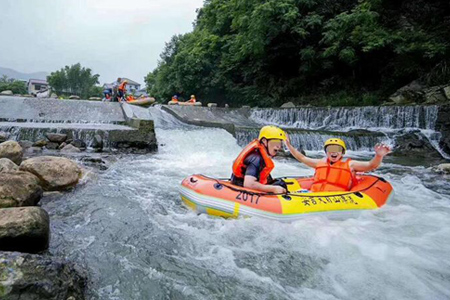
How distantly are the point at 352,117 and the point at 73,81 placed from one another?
51624 mm

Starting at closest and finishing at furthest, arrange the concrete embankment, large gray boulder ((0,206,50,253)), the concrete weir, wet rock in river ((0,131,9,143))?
large gray boulder ((0,206,50,253)), wet rock in river ((0,131,9,143)), the concrete weir, the concrete embankment

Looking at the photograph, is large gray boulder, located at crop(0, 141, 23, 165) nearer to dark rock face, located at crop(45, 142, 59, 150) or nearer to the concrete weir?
dark rock face, located at crop(45, 142, 59, 150)

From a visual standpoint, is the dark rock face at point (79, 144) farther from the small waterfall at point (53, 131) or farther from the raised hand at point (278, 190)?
the raised hand at point (278, 190)

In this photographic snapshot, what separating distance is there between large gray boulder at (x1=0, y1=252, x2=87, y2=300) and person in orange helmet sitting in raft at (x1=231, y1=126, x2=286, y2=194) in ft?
8.09

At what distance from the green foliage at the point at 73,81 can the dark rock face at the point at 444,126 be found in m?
53.2

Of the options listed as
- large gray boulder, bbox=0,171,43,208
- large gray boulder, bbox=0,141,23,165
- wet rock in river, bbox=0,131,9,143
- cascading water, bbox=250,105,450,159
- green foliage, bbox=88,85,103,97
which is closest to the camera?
large gray boulder, bbox=0,171,43,208

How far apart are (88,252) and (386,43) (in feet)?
51.6

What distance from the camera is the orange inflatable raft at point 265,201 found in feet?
12.7

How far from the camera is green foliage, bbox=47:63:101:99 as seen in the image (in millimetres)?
51094

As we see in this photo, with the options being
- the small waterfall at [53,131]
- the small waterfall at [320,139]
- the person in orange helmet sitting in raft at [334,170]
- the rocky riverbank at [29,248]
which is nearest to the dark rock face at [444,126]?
the small waterfall at [320,139]

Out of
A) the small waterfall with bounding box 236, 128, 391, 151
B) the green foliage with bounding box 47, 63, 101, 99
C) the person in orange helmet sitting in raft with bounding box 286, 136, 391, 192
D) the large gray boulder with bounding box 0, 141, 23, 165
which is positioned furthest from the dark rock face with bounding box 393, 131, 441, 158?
the green foliage with bounding box 47, 63, 101, 99

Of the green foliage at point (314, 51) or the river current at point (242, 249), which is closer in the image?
the river current at point (242, 249)

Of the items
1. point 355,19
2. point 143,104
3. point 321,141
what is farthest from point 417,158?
point 143,104

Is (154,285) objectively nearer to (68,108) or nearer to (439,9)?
(68,108)
